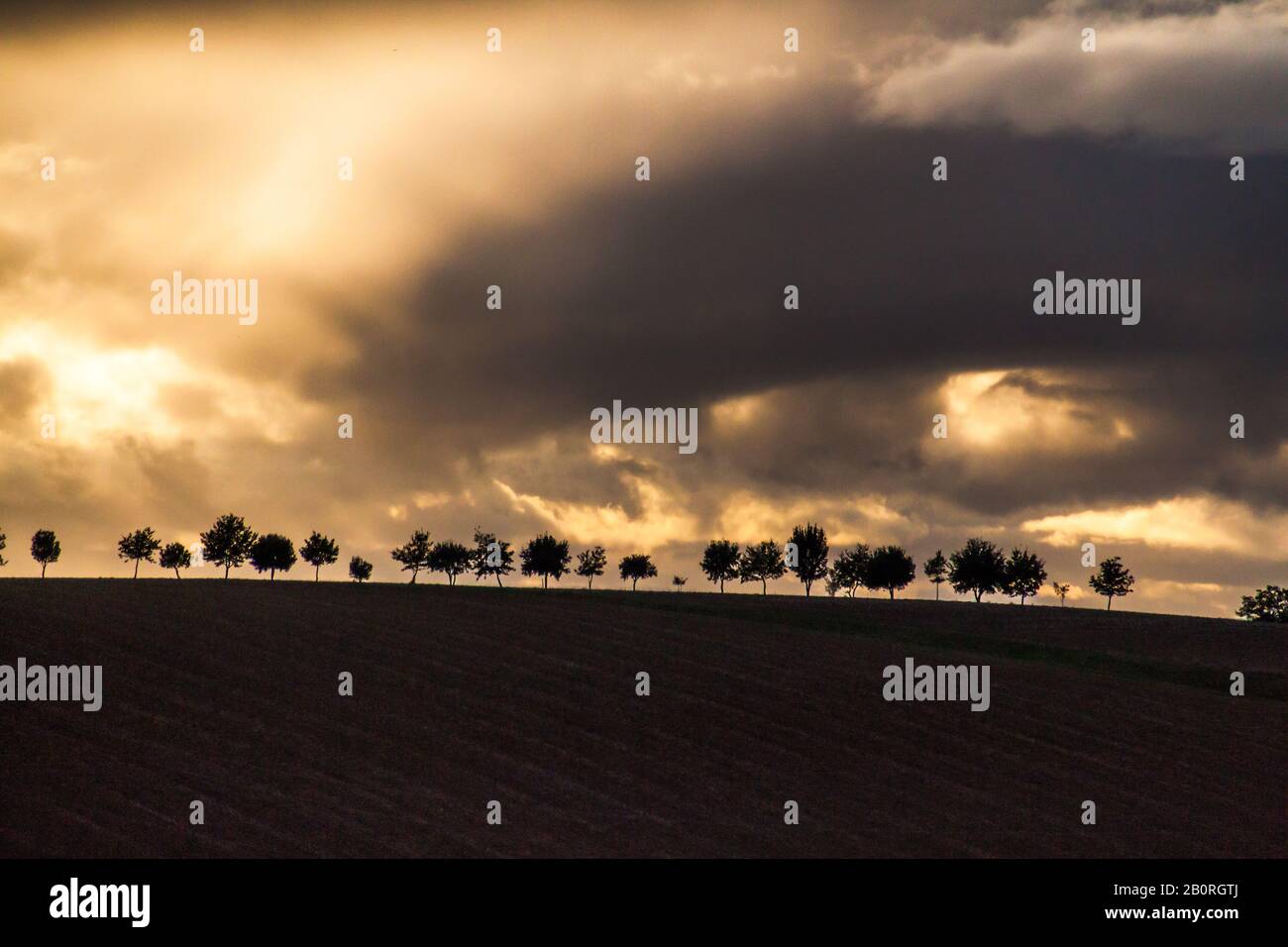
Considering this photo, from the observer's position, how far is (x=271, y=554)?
169 metres

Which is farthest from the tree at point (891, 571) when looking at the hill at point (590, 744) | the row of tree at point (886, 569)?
the hill at point (590, 744)

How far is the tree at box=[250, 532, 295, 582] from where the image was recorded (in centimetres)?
16862

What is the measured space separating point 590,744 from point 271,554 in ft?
446

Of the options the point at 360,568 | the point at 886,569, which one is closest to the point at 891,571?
the point at 886,569

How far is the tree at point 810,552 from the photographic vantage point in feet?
564

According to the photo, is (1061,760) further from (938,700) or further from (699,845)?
(699,845)

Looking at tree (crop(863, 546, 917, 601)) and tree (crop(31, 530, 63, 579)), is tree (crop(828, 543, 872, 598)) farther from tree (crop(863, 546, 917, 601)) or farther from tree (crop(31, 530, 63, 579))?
tree (crop(31, 530, 63, 579))

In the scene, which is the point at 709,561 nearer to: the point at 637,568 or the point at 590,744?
the point at 637,568

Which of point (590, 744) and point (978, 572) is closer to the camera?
point (590, 744)

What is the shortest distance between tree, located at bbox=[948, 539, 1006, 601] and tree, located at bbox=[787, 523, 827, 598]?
24.3 m

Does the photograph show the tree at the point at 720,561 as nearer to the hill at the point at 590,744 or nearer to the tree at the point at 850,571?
the tree at the point at 850,571

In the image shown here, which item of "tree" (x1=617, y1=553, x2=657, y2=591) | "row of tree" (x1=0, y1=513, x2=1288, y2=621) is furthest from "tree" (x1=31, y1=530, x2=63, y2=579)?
"tree" (x1=617, y1=553, x2=657, y2=591)

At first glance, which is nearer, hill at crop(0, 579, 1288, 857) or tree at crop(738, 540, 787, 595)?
hill at crop(0, 579, 1288, 857)

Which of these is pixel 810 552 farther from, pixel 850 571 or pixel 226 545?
pixel 226 545
